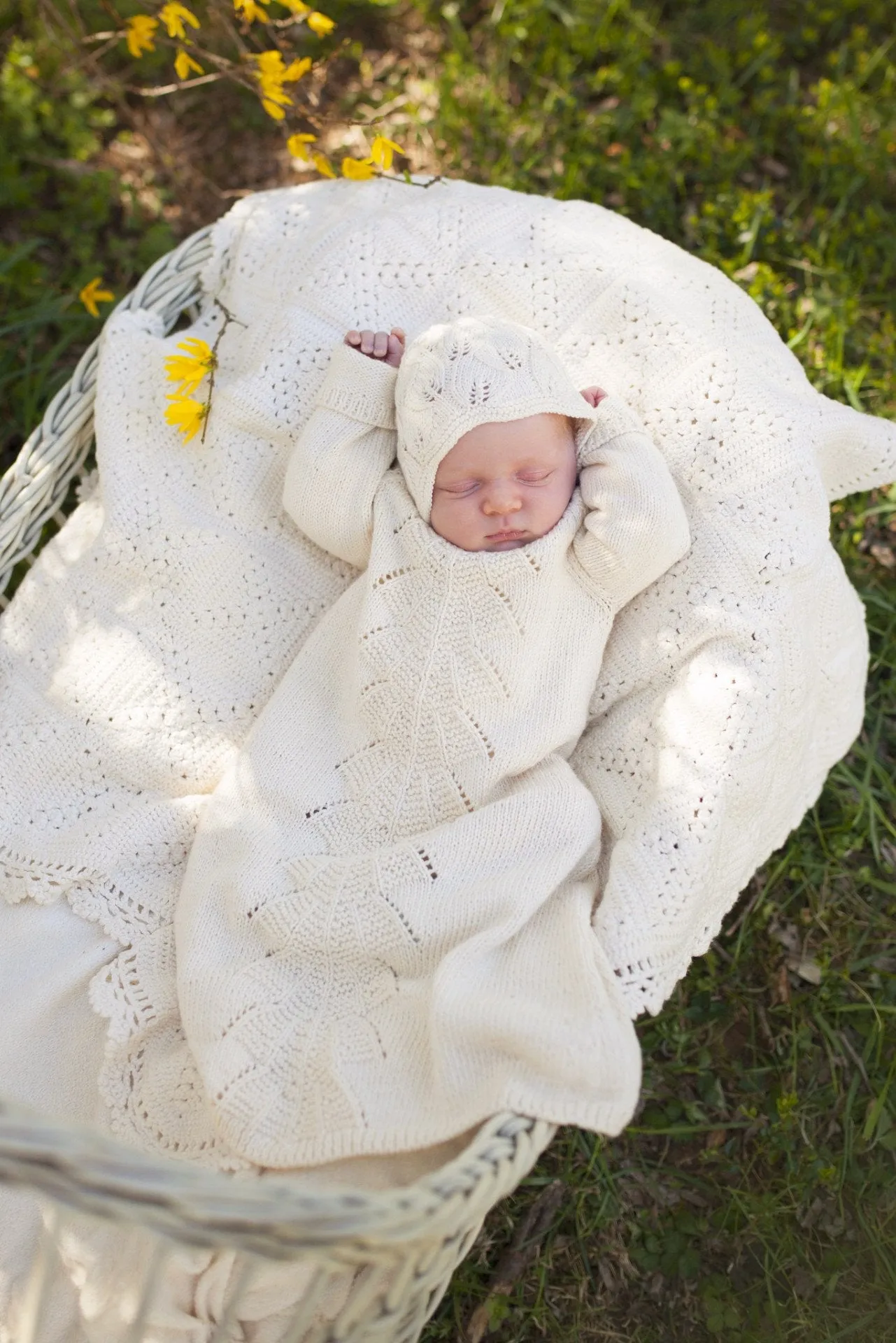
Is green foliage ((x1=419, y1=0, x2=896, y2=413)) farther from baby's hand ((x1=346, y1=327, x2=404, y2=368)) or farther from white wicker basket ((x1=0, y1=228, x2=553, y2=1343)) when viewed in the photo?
white wicker basket ((x1=0, y1=228, x2=553, y2=1343))

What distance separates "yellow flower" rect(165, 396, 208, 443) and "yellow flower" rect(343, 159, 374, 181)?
21.7 inches

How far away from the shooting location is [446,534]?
2176 mm

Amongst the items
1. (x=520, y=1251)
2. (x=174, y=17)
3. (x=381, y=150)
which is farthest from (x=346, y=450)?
(x=520, y=1251)

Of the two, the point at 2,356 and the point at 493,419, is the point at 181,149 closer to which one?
the point at 2,356

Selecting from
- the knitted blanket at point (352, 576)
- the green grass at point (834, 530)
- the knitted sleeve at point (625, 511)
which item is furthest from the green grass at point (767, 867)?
the knitted sleeve at point (625, 511)

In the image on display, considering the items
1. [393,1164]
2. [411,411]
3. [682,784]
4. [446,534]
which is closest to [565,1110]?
Answer: [393,1164]

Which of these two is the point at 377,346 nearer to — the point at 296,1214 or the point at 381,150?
the point at 381,150

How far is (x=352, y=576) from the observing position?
248cm

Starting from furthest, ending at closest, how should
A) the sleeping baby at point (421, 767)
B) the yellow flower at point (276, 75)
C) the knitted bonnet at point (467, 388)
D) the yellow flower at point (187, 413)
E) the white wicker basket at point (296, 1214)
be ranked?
the yellow flower at point (187, 413), the yellow flower at point (276, 75), the knitted bonnet at point (467, 388), the sleeping baby at point (421, 767), the white wicker basket at point (296, 1214)

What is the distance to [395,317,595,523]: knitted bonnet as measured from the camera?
208 cm

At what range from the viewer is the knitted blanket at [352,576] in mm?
2094

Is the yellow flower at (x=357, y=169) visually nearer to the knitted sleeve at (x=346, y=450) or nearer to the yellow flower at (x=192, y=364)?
the knitted sleeve at (x=346, y=450)

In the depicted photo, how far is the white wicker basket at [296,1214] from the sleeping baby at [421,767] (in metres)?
0.23

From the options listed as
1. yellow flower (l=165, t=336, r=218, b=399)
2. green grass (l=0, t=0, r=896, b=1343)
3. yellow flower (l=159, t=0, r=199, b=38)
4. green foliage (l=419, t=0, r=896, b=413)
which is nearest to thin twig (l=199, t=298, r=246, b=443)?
yellow flower (l=165, t=336, r=218, b=399)
